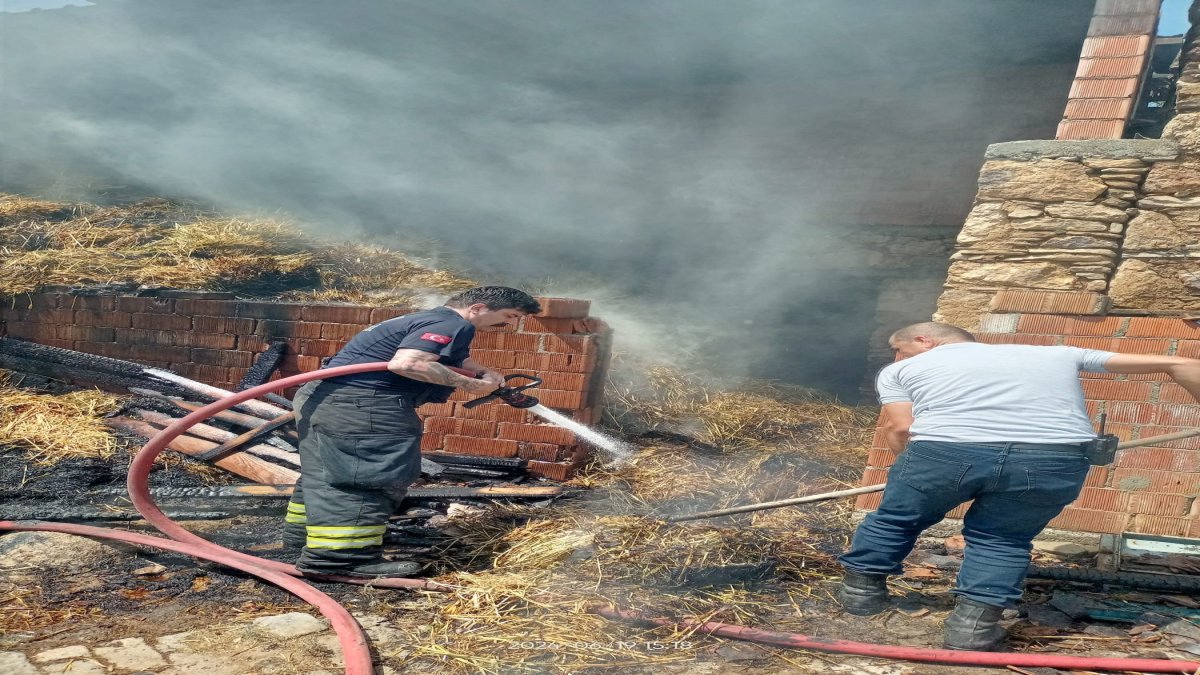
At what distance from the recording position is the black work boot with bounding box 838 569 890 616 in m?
3.42

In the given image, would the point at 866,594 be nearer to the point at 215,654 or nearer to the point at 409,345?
the point at 409,345

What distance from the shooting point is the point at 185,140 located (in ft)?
34.1

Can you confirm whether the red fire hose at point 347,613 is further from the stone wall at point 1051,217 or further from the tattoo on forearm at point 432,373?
the stone wall at point 1051,217

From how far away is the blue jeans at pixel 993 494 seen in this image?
3.08 meters

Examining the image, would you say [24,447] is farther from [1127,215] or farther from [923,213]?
[923,213]

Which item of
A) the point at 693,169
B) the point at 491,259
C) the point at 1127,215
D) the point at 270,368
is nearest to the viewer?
the point at 1127,215

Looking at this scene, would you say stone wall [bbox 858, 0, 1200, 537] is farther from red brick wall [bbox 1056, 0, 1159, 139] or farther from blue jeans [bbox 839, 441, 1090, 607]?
blue jeans [bbox 839, 441, 1090, 607]

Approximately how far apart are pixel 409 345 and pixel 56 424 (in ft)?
10.5

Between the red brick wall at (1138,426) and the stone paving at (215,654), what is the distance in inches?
142

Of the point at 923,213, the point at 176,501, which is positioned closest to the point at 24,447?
the point at 176,501

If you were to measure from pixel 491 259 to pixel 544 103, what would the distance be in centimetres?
316

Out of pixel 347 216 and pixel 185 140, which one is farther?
pixel 185 140

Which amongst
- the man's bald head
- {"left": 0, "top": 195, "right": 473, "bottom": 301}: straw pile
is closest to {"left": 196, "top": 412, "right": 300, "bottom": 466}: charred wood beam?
{"left": 0, "top": 195, "right": 473, "bottom": 301}: straw pile

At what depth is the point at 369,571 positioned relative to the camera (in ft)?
12.0
